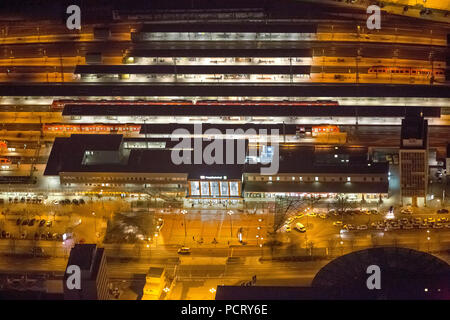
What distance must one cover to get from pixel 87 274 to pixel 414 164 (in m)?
40.6

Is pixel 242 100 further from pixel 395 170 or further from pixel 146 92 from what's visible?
pixel 395 170

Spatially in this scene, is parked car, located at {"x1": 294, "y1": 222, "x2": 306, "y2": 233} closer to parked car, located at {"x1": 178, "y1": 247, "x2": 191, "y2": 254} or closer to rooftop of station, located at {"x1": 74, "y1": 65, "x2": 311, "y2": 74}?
parked car, located at {"x1": 178, "y1": 247, "x2": 191, "y2": 254}

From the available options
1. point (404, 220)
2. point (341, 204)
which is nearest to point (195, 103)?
point (341, 204)

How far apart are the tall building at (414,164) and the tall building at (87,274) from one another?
37.6m

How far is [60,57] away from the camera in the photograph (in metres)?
155

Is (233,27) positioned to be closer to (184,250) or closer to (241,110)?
(241,110)

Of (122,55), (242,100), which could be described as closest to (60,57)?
(122,55)

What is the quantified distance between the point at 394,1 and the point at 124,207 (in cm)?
5989

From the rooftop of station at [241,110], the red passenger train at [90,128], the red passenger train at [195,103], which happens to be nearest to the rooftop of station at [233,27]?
the red passenger train at [195,103]

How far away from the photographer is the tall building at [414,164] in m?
123

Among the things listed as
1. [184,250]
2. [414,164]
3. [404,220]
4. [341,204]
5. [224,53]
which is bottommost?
[184,250]

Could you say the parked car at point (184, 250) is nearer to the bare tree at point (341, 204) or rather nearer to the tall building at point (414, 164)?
the bare tree at point (341, 204)

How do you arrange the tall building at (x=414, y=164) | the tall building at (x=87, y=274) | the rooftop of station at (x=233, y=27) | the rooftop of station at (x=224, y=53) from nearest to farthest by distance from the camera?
1. the tall building at (x=87, y=274)
2. the tall building at (x=414, y=164)
3. the rooftop of station at (x=224, y=53)
4. the rooftop of station at (x=233, y=27)

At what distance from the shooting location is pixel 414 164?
123m
